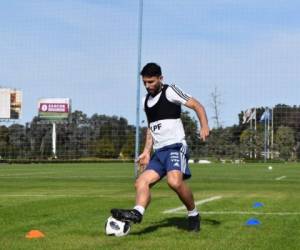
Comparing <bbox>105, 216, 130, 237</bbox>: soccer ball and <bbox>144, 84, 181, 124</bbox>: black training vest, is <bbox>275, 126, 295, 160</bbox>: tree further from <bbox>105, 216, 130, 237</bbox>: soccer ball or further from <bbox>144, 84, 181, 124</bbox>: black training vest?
<bbox>105, 216, 130, 237</bbox>: soccer ball

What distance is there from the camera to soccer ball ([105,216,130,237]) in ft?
22.6

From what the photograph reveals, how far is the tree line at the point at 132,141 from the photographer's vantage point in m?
56.0

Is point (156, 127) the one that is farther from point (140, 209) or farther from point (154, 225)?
point (154, 225)

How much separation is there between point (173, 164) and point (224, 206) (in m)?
3.70

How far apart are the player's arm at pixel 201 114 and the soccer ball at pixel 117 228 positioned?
122 cm

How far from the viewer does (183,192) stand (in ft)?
24.2

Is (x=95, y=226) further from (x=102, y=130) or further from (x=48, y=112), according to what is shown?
(x=48, y=112)

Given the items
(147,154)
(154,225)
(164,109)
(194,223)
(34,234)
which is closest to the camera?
(34,234)

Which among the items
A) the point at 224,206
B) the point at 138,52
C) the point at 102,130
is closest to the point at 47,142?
the point at 102,130

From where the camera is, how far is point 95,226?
7934 mm

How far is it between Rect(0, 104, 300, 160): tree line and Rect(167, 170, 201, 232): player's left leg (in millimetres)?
39413

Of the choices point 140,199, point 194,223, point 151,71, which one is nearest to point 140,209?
point 140,199

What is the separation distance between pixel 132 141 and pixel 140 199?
47173mm

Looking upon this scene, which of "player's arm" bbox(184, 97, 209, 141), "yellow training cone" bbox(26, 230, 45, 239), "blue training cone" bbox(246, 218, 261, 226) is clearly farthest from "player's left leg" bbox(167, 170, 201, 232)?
"yellow training cone" bbox(26, 230, 45, 239)
